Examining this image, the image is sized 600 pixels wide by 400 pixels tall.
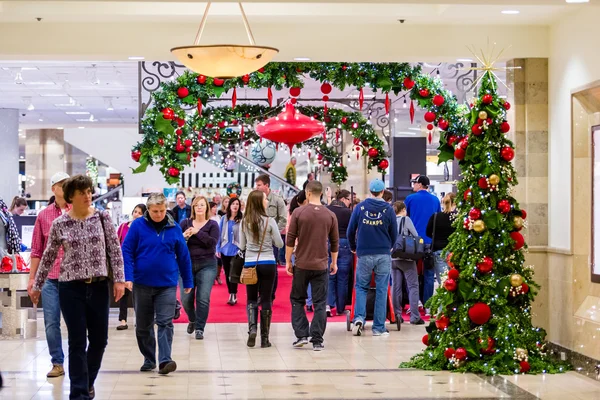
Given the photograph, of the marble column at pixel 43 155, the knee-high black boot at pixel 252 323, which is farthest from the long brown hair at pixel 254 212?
the marble column at pixel 43 155

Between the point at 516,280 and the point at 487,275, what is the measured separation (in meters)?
0.24

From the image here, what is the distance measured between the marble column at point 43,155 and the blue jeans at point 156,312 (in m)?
26.2

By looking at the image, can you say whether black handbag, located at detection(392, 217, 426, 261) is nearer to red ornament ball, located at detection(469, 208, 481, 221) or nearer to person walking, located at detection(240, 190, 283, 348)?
person walking, located at detection(240, 190, 283, 348)

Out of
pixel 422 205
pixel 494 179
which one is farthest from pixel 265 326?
pixel 422 205

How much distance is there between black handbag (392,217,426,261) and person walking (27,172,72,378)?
4.57 metres

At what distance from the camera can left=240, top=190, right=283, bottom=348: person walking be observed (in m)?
9.07

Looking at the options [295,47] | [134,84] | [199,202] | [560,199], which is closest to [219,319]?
[199,202]

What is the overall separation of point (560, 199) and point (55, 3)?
15.9ft

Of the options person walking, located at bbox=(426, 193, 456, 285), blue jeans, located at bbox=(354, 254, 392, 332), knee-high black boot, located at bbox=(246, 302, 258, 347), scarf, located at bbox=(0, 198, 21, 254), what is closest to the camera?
knee-high black boot, located at bbox=(246, 302, 258, 347)

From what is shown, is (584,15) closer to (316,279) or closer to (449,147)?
(449,147)

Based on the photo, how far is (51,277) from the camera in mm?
7109

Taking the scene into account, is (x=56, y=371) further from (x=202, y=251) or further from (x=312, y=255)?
(x=312, y=255)

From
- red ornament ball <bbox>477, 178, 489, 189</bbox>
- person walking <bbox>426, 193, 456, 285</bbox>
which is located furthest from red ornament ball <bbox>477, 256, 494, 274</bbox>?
person walking <bbox>426, 193, 456, 285</bbox>

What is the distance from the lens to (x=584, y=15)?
809 centimetres
